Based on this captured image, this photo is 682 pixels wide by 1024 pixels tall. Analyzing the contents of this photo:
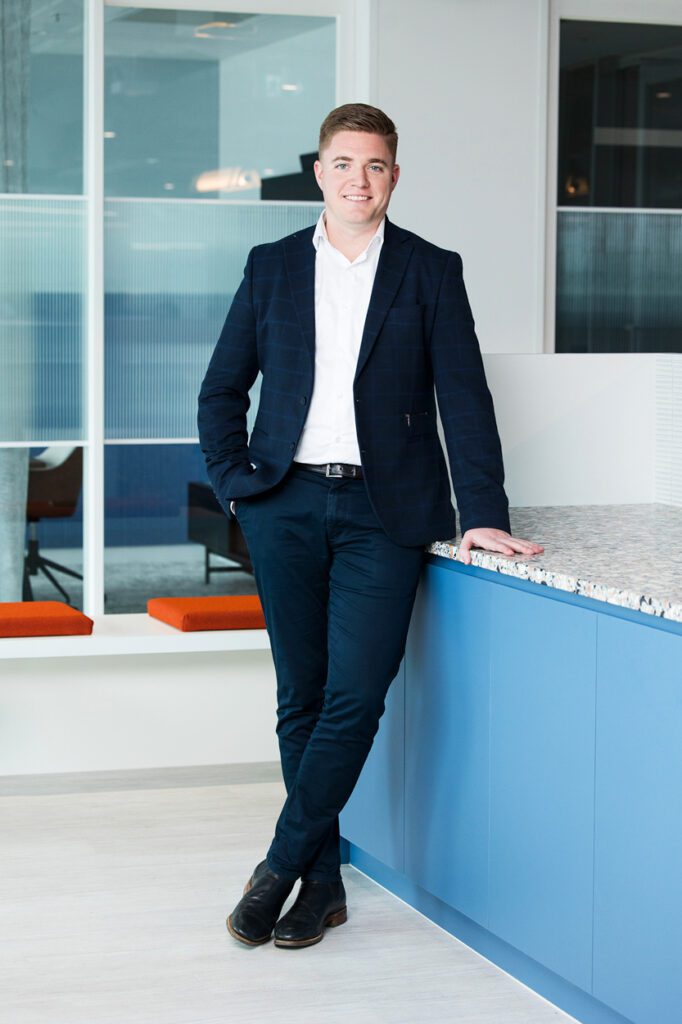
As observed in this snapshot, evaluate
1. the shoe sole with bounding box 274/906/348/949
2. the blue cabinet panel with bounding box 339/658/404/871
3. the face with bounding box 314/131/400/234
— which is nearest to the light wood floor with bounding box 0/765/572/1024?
the shoe sole with bounding box 274/906/348/949

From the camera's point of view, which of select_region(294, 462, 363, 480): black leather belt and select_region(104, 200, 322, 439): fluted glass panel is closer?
select_region(294, 462, 363, 480): black leather belt

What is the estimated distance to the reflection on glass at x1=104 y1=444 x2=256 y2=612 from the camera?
466 centimetres

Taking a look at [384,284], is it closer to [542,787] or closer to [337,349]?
[337,349]

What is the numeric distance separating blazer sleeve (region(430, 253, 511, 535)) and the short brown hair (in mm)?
294

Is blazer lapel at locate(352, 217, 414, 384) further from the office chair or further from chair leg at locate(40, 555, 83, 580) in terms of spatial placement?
chair leg at locate(40, 555, 83, 580)

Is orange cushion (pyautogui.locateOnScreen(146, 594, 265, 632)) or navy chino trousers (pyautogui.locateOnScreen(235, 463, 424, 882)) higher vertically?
navy chino trousers (pyautogui.locateOnScreen(235, 463, 424, 882))

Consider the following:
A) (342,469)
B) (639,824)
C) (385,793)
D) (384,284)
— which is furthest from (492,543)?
(385,793)

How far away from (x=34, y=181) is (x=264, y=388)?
1983 mm

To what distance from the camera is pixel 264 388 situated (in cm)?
290

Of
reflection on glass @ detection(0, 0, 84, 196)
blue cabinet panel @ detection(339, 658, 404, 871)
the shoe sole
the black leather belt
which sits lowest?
the shoe sole

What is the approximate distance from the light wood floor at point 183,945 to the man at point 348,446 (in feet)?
0.47

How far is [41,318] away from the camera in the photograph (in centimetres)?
458

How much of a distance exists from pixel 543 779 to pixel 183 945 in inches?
36.3

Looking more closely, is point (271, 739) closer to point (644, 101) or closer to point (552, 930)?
point (552, 930)
